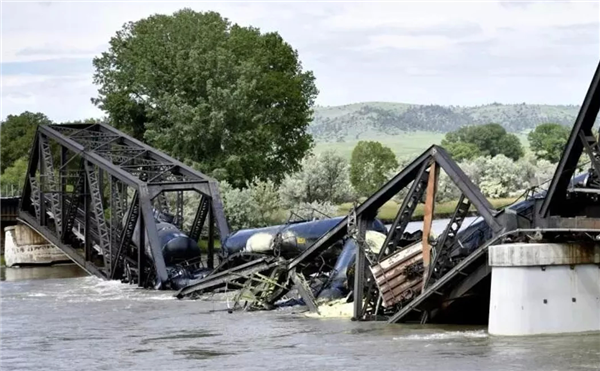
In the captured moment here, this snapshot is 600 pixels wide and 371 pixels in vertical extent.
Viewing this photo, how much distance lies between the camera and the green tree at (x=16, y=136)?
133 m

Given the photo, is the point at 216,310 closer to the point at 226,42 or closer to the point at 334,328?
the point at 334,328

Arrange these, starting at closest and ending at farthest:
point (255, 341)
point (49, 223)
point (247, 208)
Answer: point (255, 341) < point (49, 223) < point (247, 208)

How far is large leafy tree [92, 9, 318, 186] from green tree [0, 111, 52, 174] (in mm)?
28315

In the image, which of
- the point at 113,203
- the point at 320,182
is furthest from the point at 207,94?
the point at 113,203

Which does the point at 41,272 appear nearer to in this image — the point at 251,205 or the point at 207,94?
A: the point at 251,205

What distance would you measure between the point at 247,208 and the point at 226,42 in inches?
686

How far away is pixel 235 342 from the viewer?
39875 millimetres

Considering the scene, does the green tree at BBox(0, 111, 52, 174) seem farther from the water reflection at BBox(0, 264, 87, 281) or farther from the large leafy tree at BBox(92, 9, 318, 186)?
the water reflection at BBox(0, 264, 87, 281)

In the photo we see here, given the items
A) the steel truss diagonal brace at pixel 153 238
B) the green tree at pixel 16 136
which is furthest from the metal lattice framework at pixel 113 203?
the green tree at pixel 16 136

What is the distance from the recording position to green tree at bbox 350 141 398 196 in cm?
14500

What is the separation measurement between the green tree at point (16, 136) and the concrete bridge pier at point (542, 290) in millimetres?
99572

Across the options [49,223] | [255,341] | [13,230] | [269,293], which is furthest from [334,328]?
[13,230]

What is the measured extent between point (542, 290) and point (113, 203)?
32649mm

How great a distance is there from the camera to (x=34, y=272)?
74875 mm
